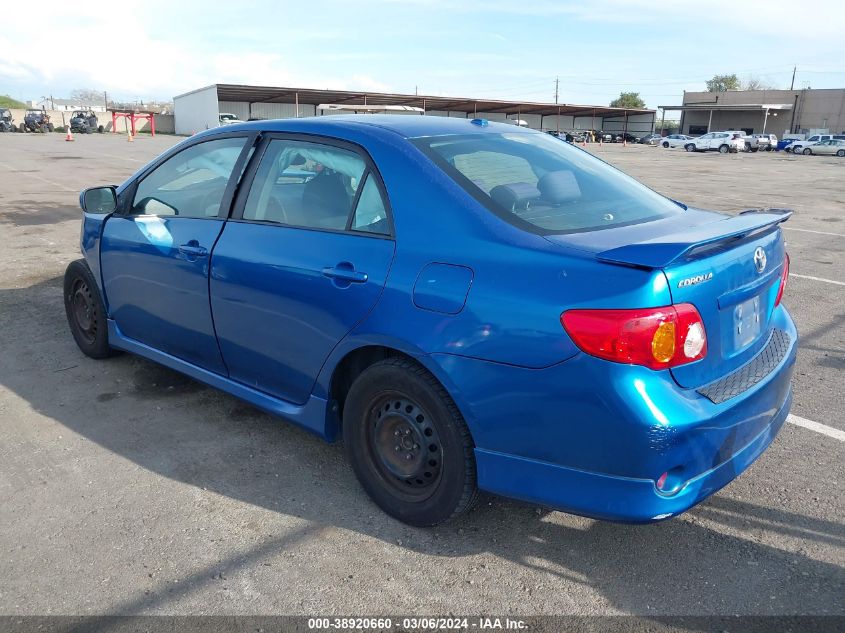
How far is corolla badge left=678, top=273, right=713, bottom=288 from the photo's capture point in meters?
2.29

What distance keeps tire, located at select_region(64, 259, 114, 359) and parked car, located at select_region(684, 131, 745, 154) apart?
183 ft

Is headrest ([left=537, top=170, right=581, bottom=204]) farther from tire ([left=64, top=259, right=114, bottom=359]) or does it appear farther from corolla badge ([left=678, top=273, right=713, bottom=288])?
tire ([left=64, top=259, right=114, bottom=359])

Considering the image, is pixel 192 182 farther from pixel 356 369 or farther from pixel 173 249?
pixel 356 369

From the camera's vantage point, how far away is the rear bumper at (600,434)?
2250 mm

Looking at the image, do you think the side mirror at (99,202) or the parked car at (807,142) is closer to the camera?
the side mirror at (99,202)

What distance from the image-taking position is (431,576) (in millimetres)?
2619

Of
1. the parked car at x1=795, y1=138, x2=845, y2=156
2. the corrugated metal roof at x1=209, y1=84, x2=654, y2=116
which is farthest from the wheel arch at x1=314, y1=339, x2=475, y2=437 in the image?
the parked car at x1=795, y1=138, x2=845, y2=156

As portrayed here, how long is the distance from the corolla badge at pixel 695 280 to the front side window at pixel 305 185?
1428mm

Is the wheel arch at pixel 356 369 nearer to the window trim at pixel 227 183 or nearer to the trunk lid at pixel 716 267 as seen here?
the trunk lid at pixel 716 267

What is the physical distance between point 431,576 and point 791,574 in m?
1.35

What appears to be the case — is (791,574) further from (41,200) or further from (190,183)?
(41,200)

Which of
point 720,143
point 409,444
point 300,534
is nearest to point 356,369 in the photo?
point 409,444

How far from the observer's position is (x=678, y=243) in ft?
7.65

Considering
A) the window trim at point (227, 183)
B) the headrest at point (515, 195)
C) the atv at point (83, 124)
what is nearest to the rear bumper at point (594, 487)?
the headrest at point (515, 195)
